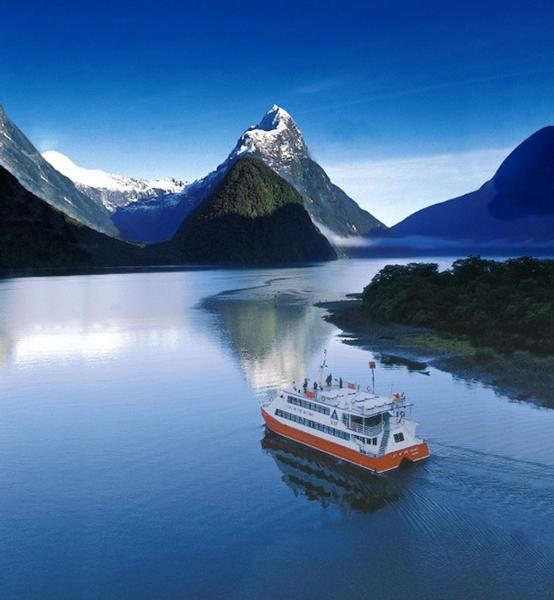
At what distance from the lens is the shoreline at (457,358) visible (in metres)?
61.3

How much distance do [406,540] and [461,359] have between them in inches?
1798

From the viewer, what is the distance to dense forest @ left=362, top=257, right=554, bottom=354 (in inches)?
3123

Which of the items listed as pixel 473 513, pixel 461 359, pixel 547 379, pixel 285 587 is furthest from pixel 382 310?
pixel 285 587

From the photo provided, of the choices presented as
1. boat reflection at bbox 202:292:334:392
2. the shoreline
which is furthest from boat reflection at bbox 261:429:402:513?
the shoreline

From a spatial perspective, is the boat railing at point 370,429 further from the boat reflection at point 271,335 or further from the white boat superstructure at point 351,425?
the boat reflection at point 271,335

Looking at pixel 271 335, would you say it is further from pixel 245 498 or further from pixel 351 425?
pixel 245 498

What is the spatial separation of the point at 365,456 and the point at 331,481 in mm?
2972

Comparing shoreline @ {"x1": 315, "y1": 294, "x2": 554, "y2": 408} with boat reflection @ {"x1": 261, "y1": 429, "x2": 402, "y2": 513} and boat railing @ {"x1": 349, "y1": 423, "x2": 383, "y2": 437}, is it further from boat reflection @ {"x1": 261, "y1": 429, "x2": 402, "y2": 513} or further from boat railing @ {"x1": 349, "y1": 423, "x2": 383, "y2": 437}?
boat reflection @ {"x1": 261, "y1": 429, "x2": 402, "y2": 513}

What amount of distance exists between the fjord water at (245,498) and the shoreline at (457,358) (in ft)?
8.27

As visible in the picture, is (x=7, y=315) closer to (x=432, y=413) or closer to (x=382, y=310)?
(x=382, y=310)

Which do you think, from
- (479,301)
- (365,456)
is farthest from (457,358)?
(365,456)

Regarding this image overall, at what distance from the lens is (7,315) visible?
5153 inches

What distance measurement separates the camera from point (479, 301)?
304 ft

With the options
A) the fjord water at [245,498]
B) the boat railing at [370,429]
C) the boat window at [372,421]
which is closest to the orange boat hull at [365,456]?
the fjord water at [245,498]
